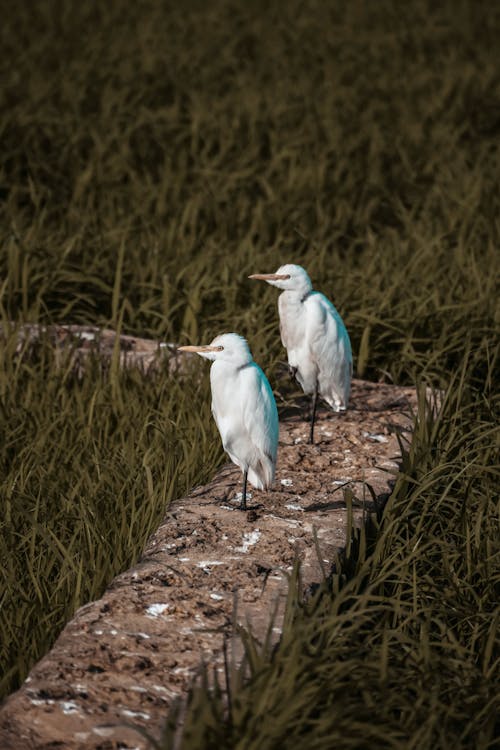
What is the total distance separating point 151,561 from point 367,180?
4.69 m

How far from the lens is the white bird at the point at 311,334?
11.3 ft

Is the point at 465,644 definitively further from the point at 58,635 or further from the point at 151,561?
the point at 58,635

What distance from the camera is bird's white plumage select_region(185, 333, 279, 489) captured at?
286 cm

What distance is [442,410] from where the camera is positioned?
362 centimetres

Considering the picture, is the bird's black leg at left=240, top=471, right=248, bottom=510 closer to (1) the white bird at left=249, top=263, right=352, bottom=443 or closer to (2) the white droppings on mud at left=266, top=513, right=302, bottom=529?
(2) the white droppings on mud at left=266, top=513, right=302, bottom=529

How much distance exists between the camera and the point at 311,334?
11.4 ft

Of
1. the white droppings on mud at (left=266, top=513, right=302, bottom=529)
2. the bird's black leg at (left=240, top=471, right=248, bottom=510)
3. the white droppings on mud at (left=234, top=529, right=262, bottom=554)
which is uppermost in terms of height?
the bird's black leg at (left=240, top=471, right=248, bottom=510)

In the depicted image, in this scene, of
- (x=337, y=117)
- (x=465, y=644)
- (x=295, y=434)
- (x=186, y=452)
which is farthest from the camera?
(x=337, y=117)

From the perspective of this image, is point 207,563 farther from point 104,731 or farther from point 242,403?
point 104,731

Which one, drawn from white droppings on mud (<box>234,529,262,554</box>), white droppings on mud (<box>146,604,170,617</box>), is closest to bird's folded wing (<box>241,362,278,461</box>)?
white droppings on mud (<box>234,529,262,554</box>)

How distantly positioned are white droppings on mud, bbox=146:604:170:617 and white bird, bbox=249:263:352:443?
1201 mm

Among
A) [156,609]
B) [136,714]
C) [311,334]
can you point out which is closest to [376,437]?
[311,334]

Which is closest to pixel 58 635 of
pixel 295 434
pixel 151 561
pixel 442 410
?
pixel 151 561

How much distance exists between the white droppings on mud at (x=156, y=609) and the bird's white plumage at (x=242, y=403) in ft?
1.96
